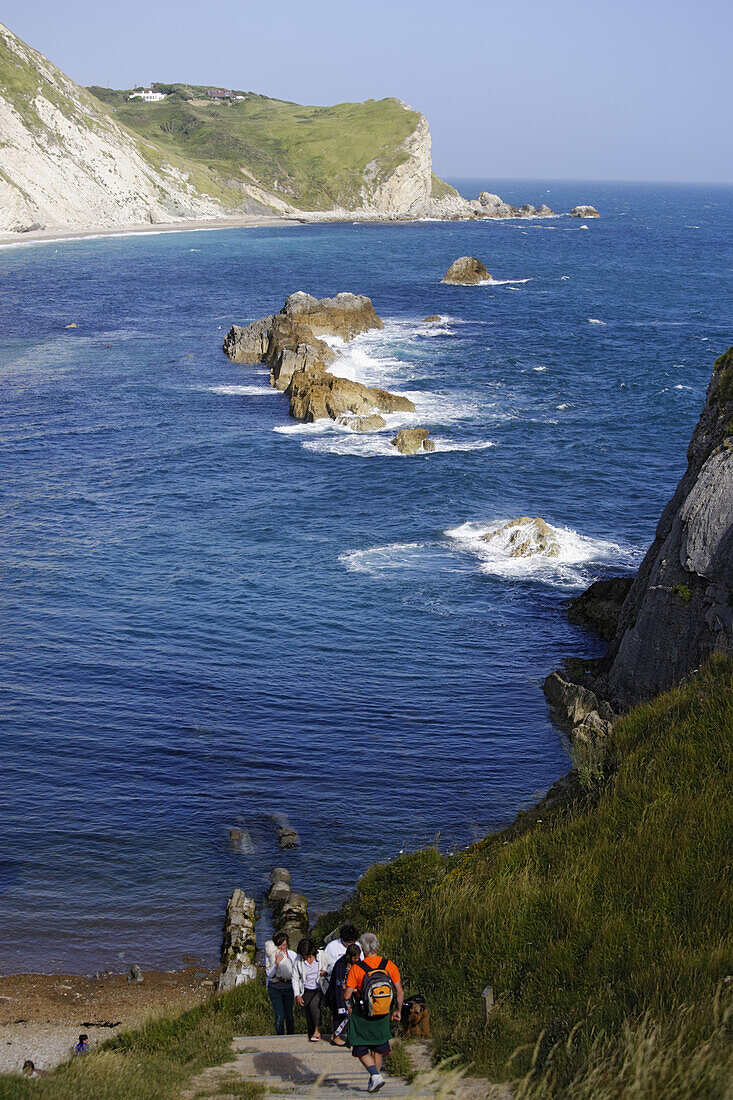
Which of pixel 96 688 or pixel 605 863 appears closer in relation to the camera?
pixel 605 863

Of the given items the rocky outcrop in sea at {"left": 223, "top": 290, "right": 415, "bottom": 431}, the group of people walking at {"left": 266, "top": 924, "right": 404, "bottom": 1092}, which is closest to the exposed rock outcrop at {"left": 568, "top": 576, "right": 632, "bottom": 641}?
the group of people walking at {"left": 266, "top": 924, "right": 404, "bottom": 1092}

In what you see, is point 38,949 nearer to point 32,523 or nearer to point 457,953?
point 457,953

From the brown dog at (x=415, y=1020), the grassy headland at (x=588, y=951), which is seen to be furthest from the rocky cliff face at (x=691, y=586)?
the brown dog at (x=415, y=1020)

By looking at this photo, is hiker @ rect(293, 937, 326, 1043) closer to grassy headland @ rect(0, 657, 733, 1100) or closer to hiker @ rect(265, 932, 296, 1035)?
hiker @ rect(265, 932, 296, 1035)

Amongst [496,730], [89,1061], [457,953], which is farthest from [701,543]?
[89,1061]

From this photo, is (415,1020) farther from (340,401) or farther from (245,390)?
(245,390)

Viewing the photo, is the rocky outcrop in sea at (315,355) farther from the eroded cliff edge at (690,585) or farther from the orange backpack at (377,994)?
the orange backpack at (377,994)

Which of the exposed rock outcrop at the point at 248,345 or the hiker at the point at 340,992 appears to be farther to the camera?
the exposed rock outcrop at the point at 248,345

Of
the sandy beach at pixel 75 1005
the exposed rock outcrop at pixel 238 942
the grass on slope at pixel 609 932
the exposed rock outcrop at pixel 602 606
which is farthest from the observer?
the exposed rock outcrop at pixel 602 606

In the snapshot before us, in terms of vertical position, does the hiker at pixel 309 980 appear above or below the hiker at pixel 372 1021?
below
